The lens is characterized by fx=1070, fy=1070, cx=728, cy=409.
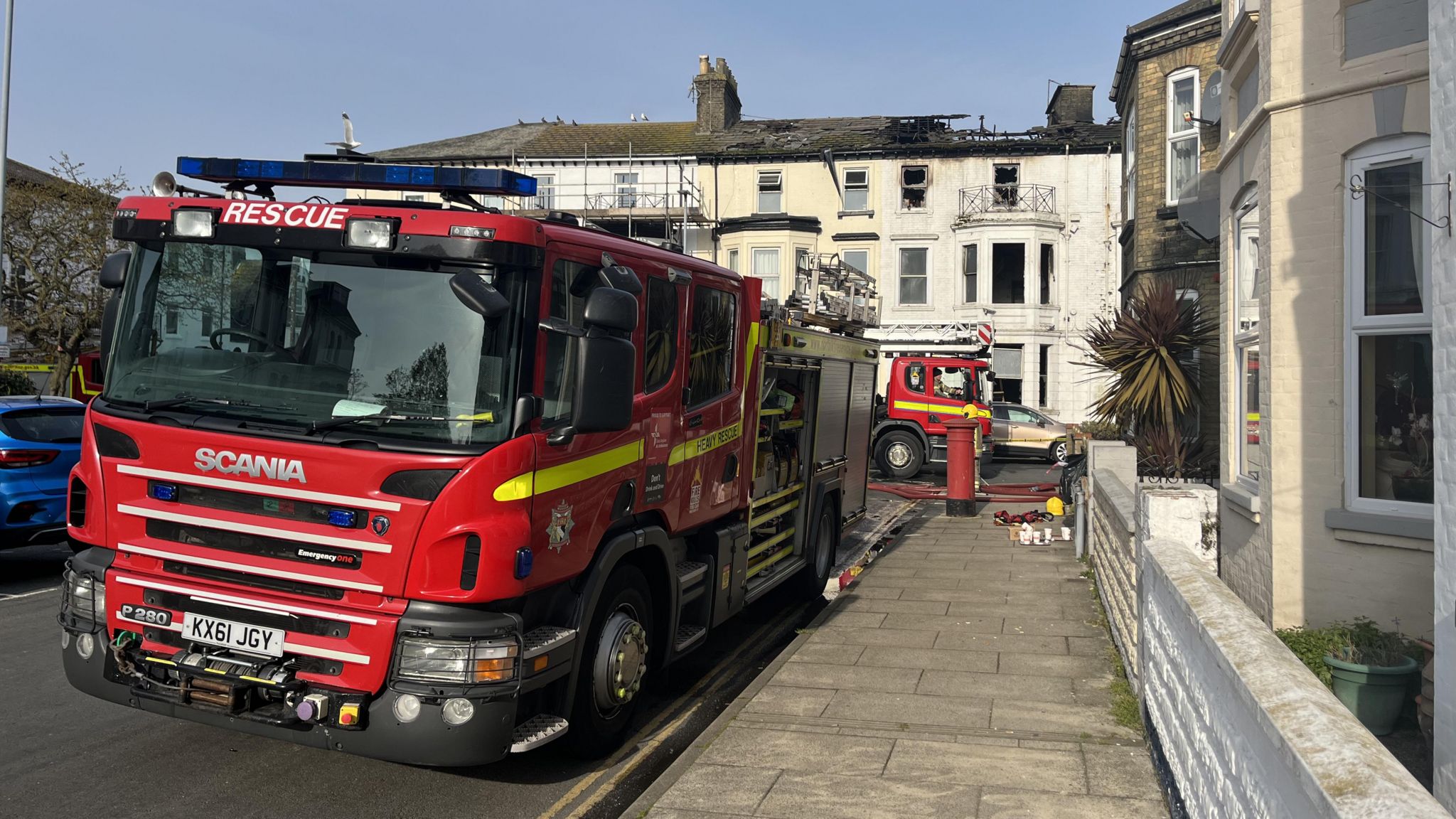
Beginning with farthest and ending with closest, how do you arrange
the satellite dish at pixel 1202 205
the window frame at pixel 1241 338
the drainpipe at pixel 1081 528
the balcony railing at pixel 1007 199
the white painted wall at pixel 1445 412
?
the balcony railing at pixel 1007 199 → the drainpipe at pixel 1081 528 → the satellite dish at pixel 1202 205 → the window frame at pixel 1241 338 → the white painted wall at pixel 1445 412

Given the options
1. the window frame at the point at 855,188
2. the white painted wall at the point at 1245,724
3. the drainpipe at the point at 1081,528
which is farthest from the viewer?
the window frame at the point at 855,188

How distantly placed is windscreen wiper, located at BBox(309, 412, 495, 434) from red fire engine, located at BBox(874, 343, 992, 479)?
1739 centimetres

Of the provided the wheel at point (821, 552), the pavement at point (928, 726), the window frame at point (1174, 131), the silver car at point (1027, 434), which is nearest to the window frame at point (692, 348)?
the pavement at point (928, 726)

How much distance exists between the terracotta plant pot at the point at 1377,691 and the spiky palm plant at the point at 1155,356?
7.38m

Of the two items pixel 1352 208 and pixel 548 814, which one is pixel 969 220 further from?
pixel 548 814

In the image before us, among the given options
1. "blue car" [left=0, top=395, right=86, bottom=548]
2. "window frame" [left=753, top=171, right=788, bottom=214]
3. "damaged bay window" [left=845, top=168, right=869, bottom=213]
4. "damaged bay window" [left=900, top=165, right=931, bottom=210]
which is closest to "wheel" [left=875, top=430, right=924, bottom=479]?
"damaged bay window" [left=900, top=165, right=931, bottom=210]

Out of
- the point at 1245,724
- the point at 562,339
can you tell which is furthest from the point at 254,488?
the point at 1245,724

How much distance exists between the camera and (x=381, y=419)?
462 cm

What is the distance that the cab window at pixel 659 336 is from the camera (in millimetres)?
5969

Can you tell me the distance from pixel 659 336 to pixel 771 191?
2818cm

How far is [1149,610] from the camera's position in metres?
5.20

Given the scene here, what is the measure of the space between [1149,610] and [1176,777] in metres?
1.04

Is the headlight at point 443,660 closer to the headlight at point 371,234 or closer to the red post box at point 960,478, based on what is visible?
the headlight at point 371,234

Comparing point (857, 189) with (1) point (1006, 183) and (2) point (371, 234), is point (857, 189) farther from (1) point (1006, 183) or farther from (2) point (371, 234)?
(2) point (371, 234)
